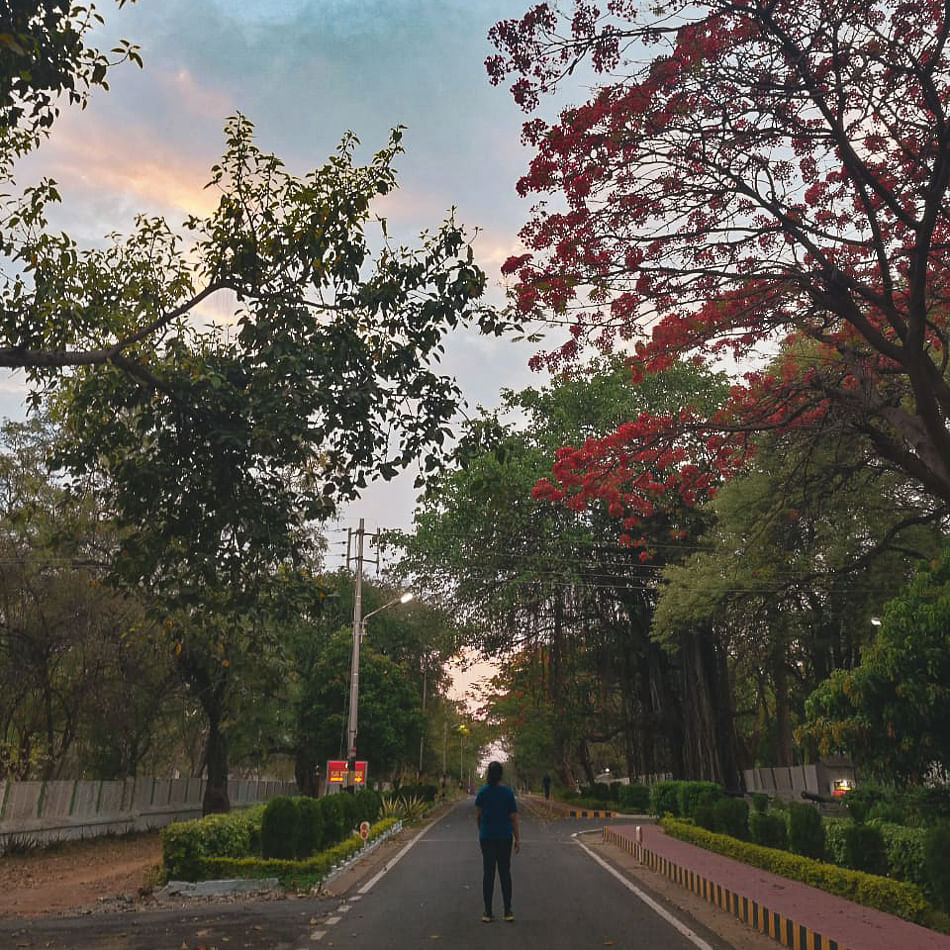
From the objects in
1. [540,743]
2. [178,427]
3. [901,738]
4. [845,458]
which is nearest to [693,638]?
[845,458]

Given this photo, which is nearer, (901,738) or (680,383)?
(901,738)

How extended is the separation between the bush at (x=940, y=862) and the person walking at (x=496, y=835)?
13.8 ft

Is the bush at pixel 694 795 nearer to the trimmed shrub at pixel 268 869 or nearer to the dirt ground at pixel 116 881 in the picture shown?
the dirt ground at pixel 116 881

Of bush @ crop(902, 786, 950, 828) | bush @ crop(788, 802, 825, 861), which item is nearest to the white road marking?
bush @ crop(788, 802, 825, 861)

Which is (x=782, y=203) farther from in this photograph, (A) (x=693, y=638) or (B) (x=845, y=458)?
(A) (x=693, y=638)

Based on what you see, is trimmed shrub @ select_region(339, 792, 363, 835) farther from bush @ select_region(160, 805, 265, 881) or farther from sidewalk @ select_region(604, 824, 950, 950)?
sidewalk @ select_region(604, 824, 950, 950)

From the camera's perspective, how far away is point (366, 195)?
9945mm

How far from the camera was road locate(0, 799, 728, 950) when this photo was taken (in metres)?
8.57

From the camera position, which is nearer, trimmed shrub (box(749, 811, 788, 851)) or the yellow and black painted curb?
the yellow and black painted curb

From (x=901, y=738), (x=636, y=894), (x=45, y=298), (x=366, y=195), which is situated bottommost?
(x=636, y=894)

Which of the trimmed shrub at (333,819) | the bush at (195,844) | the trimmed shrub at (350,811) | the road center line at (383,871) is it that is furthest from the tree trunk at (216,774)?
the bush at (195,844)

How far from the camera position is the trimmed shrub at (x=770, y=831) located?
14773mm

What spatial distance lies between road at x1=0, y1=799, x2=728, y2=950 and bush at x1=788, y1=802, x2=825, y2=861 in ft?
8.76

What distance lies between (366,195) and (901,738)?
1121 cm
